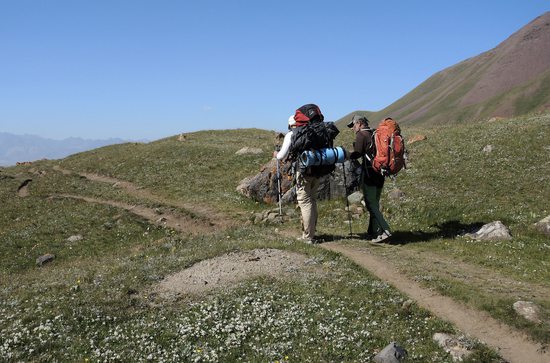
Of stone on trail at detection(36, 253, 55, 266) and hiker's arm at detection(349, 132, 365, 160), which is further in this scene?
stone on trail at detection(36, 253, 55, 266)

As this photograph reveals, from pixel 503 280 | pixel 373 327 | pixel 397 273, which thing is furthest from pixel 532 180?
pixel 373 327

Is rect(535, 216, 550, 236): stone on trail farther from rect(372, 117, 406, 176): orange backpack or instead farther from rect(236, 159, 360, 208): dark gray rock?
rect(236, 159, 360, 208): dark gray rock

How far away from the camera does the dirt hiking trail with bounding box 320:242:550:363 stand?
10242mm

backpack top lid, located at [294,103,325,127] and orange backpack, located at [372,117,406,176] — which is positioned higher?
backpack top lid, located at [294,103,325,127]

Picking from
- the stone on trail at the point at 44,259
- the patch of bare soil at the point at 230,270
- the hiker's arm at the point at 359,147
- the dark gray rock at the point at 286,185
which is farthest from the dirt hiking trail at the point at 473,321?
the stone on trail at the point at 44,259

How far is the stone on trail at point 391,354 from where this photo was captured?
984 cm

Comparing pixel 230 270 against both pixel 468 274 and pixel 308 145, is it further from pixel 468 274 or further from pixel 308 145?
pixel 468 274

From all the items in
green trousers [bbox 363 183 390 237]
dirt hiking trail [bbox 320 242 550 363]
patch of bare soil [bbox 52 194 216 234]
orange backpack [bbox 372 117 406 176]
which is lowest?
dirt hiking trail [bbox 320 242 550 363]

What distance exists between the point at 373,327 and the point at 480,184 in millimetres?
16958

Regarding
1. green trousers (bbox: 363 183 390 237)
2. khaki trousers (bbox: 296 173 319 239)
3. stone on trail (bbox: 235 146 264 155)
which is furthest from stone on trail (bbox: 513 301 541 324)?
stone on trail (bbox: 235 146 264 155)

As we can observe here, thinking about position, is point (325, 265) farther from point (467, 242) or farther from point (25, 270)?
point (25, 270)

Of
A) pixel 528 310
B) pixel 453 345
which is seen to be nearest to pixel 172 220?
pixel 453 345

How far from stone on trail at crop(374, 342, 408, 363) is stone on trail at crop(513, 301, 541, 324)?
3670 millimetres

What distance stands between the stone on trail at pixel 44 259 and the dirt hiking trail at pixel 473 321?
61.6 feet
